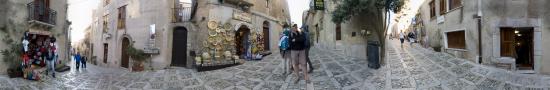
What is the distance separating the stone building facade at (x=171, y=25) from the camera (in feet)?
42.8

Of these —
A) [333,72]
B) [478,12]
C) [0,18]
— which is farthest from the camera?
[478,12]

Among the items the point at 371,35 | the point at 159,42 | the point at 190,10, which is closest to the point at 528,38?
the point at 371,35

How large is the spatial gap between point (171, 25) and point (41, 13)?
4.91 metres

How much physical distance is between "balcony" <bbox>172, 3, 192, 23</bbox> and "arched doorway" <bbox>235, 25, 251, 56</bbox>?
2641 mm

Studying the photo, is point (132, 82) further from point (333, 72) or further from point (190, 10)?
point (333, 72)

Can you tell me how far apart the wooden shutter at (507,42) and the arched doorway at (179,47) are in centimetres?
1229

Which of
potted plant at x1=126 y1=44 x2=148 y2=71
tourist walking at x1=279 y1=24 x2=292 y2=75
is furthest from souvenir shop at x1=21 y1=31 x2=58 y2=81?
tourist walking at x1=279 y1=24 x2=292 y2=75

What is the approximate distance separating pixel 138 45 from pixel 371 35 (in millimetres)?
11132

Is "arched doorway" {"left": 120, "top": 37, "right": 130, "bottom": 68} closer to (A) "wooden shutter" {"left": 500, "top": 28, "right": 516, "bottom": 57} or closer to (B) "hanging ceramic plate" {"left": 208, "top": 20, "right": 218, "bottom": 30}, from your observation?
(B) "hanging ceramic plate" {"left": 208, "top": 20, "right": 218, "bottom": 30}

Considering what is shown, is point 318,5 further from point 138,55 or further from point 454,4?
point 138,55

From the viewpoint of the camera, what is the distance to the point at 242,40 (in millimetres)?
15398

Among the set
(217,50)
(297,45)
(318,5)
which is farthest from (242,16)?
(297,45)

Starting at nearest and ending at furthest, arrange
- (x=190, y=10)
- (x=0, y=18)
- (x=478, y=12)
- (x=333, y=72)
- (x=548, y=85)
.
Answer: (x=548, y=85)
(x=333, y=72)
(x=0, y=18)
(x=478, y=12)
(x=190, y=10)

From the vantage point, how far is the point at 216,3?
13.0m
